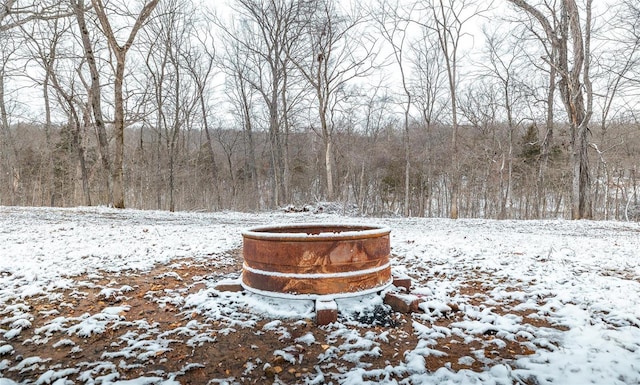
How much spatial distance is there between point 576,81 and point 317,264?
46.3ft

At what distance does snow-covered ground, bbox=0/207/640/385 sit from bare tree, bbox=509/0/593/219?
819cm

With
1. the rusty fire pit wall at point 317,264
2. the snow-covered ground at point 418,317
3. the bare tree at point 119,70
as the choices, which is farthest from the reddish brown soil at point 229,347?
the bare tree at point 119,70

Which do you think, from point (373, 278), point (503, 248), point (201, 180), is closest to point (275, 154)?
point (201, 180)

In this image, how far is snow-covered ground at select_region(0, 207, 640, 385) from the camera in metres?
2.29

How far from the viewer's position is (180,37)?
20875 millimetres

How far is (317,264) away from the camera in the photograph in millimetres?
3385

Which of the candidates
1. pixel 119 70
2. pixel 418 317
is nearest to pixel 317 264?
pixel 418 317

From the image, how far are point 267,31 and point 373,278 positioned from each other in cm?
1855

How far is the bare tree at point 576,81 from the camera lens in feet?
41.1

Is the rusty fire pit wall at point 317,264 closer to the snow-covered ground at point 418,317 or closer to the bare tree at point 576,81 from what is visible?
the snow-covered ground at point 418,317

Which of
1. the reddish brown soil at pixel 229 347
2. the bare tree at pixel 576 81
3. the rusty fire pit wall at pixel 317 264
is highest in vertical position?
the bare tree at pixel 576 81

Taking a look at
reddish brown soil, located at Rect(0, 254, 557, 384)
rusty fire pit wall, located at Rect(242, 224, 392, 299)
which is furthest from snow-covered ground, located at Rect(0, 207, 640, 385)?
rusty fire pit wall, located at Rect(242, 224, 392, 299)

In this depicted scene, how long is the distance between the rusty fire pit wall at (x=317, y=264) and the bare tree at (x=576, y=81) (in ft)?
42.6

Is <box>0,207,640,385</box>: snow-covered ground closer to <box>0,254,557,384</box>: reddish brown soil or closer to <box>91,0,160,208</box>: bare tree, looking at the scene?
<box>0,254,557,384</box>: reddish brown soil
